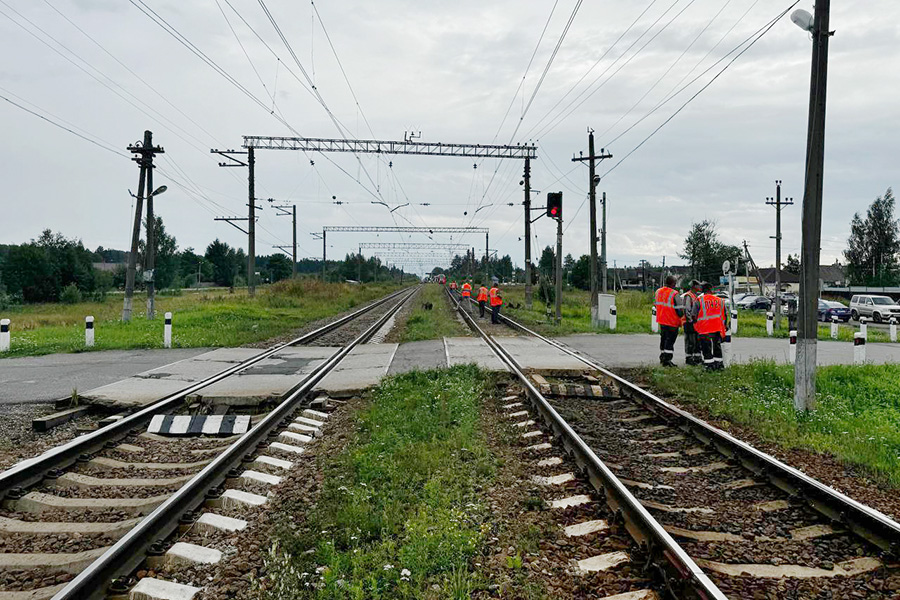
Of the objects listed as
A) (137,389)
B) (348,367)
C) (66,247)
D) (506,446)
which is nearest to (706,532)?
(506,446)

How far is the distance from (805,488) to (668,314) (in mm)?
8013

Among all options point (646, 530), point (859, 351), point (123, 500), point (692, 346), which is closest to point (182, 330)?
point (692, 346)

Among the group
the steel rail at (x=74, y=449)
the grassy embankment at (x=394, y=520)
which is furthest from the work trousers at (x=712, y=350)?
the steel rail at (x=74, y=449)

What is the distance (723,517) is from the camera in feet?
16.9

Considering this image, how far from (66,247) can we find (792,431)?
7028cm

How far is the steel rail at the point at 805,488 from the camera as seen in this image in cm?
450

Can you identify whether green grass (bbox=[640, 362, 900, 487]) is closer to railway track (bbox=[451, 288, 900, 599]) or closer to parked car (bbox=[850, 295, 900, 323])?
railway track (bbox=[451, 288, 900, 599])

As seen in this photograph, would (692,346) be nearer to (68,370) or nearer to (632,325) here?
(68,370)

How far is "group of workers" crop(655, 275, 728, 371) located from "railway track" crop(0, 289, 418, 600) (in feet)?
25.8

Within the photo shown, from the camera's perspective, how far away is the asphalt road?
1029 cm

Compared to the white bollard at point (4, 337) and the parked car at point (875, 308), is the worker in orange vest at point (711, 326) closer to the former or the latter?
the white bollard at point (4, 337)

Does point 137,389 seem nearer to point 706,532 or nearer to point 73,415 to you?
point 73,415

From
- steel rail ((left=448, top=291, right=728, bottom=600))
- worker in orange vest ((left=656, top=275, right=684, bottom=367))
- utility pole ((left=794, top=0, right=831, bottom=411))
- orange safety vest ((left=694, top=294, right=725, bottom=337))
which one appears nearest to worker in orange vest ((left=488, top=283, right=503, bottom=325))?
worker in orange vest ((left=656, top=275, right=684, bottom=367))

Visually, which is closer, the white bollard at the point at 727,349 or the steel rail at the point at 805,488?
the steel rail at the point at 805,488
